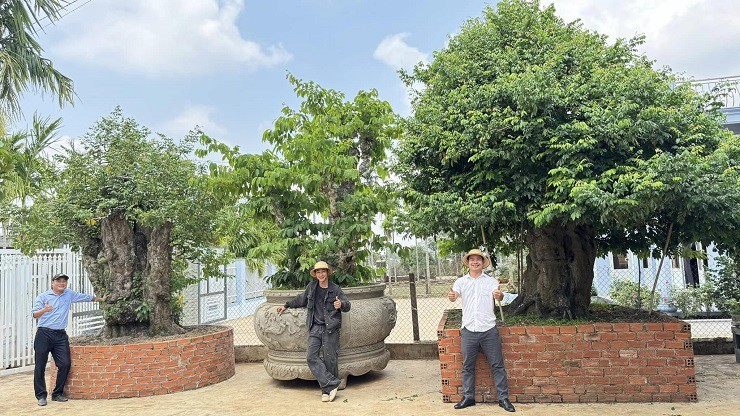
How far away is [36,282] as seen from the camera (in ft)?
27.4

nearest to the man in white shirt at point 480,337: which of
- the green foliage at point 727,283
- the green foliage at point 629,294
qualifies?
the green foliage at point 727,283

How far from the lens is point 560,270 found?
6.28 meters

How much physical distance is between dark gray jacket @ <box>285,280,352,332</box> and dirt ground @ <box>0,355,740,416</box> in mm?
809

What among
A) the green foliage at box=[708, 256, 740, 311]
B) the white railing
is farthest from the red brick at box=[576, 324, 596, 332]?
the white railing

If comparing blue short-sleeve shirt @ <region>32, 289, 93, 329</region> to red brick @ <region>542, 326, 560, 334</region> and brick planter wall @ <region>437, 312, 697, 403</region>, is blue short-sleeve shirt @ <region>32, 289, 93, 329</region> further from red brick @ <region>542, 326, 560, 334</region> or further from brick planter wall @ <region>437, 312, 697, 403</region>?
red brick @ <region>542, 326, 560, 334</region>

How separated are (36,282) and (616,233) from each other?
8.77m

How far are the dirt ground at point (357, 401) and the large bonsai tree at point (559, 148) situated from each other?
4.86 ft

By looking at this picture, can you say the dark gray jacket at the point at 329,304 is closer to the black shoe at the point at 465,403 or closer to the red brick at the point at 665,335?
the black shoe at the point at 465,403

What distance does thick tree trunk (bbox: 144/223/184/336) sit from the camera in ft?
22.6

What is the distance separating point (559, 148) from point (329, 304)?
2.97 metres

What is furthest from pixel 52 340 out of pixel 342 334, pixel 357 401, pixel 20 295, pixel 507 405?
pixel 507 405

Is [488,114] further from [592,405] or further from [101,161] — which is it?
[101,161]

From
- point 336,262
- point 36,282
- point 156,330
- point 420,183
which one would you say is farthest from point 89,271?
point 420,183

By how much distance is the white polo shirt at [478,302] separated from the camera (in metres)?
5.08
